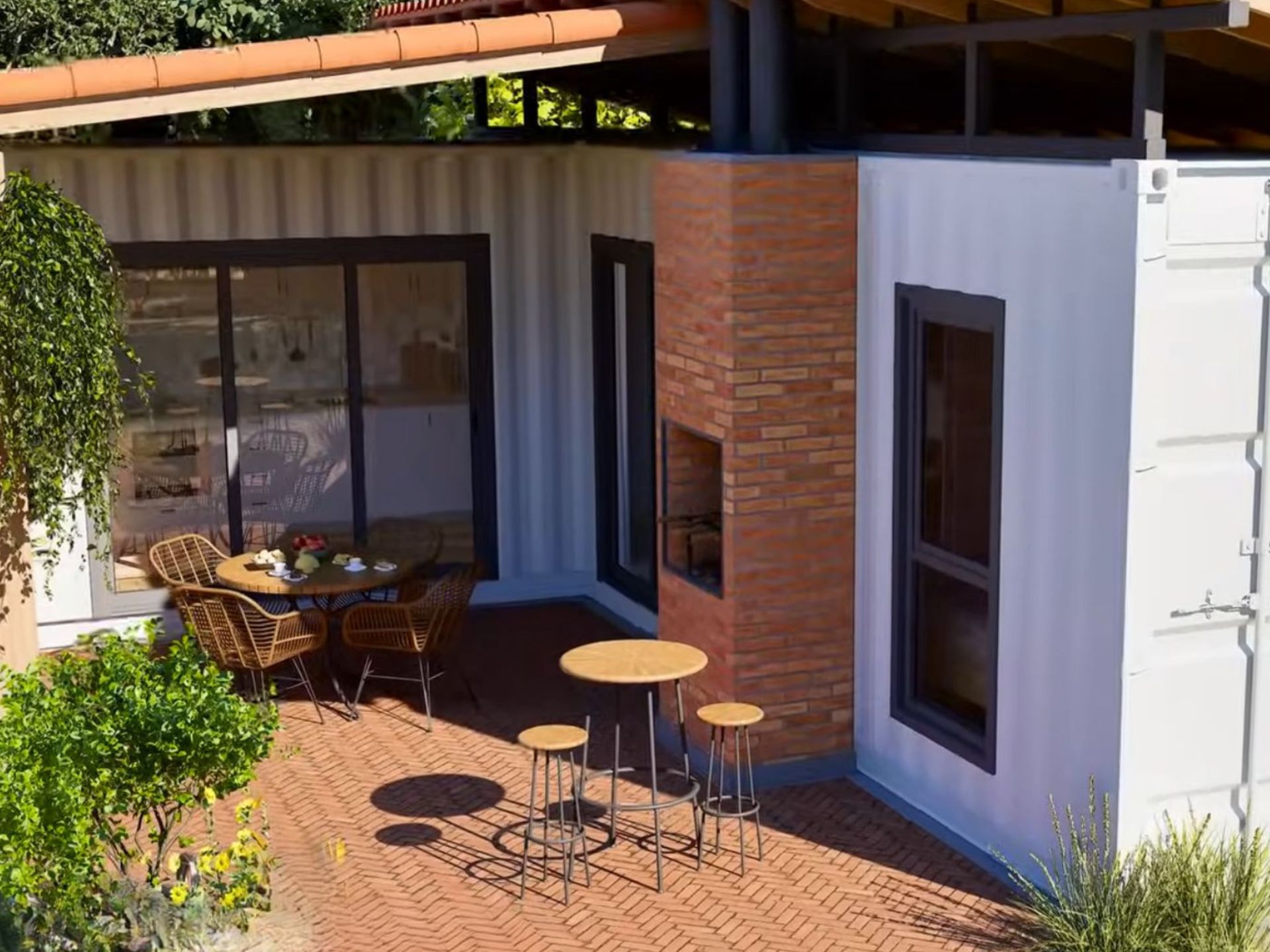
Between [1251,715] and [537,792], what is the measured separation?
3778 millimetres

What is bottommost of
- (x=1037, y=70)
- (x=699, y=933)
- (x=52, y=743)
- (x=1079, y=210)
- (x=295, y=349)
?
(x=699, y=933)

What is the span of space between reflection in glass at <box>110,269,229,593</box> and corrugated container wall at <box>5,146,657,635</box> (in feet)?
1.65

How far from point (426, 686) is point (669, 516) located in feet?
6.05

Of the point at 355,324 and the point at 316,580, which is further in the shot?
the point at 355,324

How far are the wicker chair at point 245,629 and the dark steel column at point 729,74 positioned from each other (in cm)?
377

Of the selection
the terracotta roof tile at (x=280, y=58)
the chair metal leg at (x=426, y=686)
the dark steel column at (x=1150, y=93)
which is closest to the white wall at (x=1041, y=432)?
the dark steel column at (x=1150, y=93)

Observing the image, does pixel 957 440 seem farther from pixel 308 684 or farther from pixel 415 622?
pixel 308 684

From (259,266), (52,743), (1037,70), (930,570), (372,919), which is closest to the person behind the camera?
(52,743)

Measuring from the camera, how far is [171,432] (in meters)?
12.5

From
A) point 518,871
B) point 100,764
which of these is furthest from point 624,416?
point 100,764

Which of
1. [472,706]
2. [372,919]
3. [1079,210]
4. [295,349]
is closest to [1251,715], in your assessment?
[1079,210]

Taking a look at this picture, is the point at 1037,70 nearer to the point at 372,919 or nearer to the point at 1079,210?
the point at 1079,210

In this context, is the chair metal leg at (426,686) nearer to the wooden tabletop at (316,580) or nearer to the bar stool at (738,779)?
the wooden tabletop at (316,580)

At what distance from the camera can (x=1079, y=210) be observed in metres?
7.20
